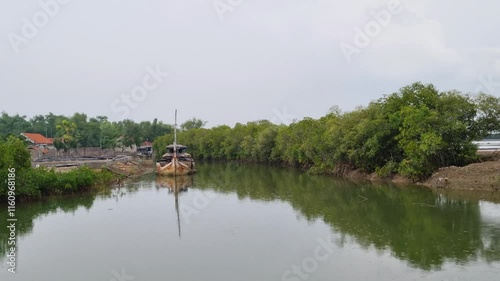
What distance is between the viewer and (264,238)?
14.5 meters

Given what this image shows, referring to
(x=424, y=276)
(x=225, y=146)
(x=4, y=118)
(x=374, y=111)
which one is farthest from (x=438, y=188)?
(x=4, y=118)

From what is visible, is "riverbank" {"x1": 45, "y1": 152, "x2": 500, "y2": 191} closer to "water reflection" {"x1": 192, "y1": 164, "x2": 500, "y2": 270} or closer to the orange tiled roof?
"water reflection" {"x1": 192, "y1": 164, "x2": 500, "y2": 270}

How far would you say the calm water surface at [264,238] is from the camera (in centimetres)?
1107

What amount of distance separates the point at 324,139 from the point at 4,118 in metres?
62.4

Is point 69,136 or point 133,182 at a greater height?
point 69,136

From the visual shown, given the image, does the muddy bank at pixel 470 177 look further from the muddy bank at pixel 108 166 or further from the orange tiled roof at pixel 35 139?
the orange tiled roof at pixel 35 139

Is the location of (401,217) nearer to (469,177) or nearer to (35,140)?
(469,177)

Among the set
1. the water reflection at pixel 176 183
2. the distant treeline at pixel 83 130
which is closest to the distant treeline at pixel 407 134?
the water reflection at pixel 176 183

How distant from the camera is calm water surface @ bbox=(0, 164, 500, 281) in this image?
11.1m

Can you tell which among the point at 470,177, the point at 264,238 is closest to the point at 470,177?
the point at 470,177

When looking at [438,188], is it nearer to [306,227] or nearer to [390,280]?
[306,227]

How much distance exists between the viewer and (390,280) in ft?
32.8

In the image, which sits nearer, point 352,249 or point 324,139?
point 352,249

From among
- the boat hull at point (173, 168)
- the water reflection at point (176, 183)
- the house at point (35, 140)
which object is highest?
the house at point (35, 140)
